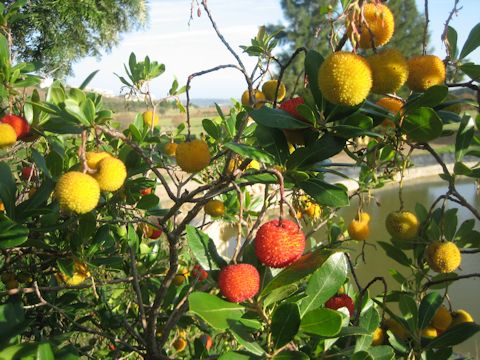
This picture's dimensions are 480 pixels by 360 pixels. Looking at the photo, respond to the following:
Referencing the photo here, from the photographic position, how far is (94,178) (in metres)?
0.68

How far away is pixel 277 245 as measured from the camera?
58 cm

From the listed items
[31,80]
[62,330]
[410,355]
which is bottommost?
[62,330]

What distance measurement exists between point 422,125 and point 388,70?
0.09 meters

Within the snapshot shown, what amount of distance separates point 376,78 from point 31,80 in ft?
2.32

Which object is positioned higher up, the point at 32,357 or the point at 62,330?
the point at 32,357

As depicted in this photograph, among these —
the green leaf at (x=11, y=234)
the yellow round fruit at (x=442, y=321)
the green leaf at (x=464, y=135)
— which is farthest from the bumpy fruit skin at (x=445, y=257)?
the green leaf at (x=11, y=234)

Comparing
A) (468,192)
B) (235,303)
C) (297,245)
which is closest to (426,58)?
(297,245)

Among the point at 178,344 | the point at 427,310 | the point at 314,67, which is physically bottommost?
the point at 178,344

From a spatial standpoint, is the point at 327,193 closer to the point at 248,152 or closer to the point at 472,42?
the point at 248,152

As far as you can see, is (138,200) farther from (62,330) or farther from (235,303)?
(235,303)

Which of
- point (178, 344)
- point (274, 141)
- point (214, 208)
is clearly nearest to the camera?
point (274, 141)

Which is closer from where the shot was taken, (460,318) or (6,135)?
(6,135)

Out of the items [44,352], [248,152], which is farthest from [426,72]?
[44,352]

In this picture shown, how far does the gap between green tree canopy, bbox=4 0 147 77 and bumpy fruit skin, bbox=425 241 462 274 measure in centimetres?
353
